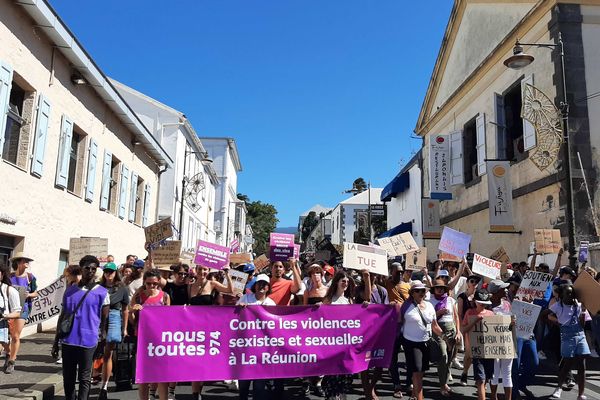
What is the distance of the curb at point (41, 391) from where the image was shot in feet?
20.4

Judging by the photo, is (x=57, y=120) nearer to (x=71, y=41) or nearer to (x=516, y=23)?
(x=71, y=41)

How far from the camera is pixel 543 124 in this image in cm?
1445

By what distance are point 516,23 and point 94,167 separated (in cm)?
1530

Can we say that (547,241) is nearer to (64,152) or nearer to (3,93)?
(64,152)

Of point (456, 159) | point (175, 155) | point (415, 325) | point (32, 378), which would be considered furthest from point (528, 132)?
point (175, 155)

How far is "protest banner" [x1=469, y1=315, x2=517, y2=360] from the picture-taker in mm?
6309

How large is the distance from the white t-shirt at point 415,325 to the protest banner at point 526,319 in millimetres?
1413

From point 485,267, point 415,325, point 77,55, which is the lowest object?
point 415,325

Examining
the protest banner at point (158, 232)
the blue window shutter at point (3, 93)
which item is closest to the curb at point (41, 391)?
the protest banner at point (158, 232)

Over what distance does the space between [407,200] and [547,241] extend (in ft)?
62.2

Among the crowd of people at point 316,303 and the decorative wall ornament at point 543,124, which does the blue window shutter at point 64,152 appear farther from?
the decorative wall ornament at point 543,124

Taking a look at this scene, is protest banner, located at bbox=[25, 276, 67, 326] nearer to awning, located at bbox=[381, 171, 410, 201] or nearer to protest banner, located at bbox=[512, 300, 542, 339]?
protest banner, located at bbox=[512, 300, 542, 339]

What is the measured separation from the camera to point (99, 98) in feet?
50.7

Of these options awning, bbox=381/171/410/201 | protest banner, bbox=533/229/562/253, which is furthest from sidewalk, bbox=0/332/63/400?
awning, bbox=381/171/410/201
